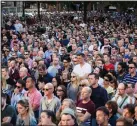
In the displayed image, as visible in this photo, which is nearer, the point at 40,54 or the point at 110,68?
the point at 110,68

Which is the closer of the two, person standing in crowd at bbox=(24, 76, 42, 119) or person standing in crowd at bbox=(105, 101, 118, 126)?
person standing in crowd at bbox=(105, 101, 118, 126)

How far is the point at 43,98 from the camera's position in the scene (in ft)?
26.1

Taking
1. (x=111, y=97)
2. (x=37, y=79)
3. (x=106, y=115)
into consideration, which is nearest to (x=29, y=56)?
(x=37, y=79)

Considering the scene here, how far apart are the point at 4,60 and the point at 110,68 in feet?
11.2

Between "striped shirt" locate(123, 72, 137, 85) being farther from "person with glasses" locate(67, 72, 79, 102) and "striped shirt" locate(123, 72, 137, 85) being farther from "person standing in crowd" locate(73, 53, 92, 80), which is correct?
"person with glasses" locate(67, 72, 79, 102)

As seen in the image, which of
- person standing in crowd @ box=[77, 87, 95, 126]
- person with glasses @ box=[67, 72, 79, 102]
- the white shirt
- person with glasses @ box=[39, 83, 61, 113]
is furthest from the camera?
the white shirt

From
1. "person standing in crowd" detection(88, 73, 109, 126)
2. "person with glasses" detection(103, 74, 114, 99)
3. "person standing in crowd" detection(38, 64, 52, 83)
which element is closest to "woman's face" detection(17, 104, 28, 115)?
"person standing in crowd" detection(88, 73, 109, 126)

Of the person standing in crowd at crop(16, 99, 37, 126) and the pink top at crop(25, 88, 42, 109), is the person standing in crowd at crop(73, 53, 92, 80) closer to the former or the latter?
the pink top at crop(25, 88, 42, 109)

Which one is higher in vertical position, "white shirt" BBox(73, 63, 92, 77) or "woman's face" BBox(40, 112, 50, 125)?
"white shirt" BBox(73, 63, 92, 77)

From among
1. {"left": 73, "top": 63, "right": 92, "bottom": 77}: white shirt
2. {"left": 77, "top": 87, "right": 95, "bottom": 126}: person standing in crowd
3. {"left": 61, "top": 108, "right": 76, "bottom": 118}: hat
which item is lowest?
{"left": 77, "top": 87, "right": 95, "bottom": 126}: person standing in crowd

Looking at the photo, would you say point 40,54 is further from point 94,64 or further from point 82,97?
point 82,97

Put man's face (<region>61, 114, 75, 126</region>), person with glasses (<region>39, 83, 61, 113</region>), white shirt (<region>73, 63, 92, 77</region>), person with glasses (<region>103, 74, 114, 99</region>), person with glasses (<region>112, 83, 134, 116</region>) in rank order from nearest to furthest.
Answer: man's face (<region>61, 114, 75, 126</region>) → person with glasses (<region>39, 83, 61, 113</region>) → person with glasses (<region>112, 83, 134, 116</region>) → person with glasses (<region>103, 74, 114, 99</region>) → white shirt (<region>73, 63, 92, 77</region>)

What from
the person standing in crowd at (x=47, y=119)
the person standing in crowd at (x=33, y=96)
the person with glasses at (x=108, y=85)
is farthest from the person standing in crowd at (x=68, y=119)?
the person with glasses at (x=108, y=85)

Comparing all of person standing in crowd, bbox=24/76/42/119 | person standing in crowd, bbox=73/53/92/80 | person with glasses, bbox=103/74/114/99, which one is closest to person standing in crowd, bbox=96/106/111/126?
person standing in crowd, bbox=24/76/42/119
